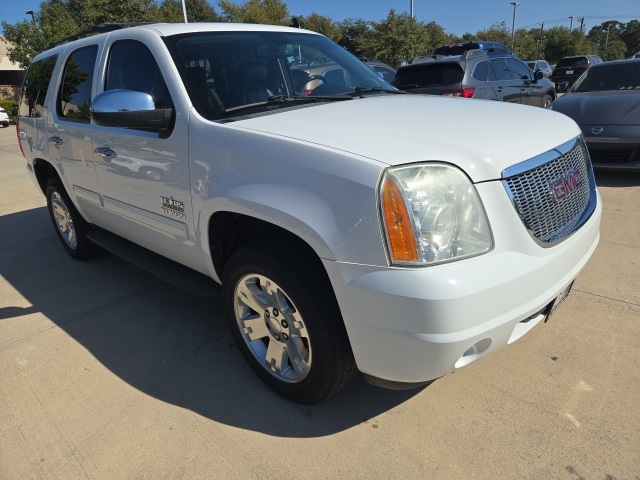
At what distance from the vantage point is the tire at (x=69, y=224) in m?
4.23

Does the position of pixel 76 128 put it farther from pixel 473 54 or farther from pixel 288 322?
pixel 473 54

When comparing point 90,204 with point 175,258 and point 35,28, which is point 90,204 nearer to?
point 175,258

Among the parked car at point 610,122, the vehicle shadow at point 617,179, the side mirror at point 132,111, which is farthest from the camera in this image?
the vehicle shadow at point 617,179

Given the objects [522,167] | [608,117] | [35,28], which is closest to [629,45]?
[35,28]

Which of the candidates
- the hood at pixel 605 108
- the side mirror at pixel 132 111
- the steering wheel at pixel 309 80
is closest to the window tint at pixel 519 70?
the hood at pixel 605 108

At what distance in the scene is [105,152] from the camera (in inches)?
125

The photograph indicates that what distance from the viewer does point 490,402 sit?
2.36m

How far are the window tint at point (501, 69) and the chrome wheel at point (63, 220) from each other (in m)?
7.49

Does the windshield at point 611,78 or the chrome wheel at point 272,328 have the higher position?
the windshield at point 611,78

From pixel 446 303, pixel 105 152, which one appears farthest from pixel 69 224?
pixel 446 303

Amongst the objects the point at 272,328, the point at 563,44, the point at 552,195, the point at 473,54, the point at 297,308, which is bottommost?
the point at 272,328

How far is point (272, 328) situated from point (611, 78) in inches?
282

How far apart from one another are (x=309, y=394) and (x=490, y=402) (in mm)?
893

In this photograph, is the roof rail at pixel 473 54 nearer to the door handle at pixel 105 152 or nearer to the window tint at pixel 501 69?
the window tint at pixel 501 69
